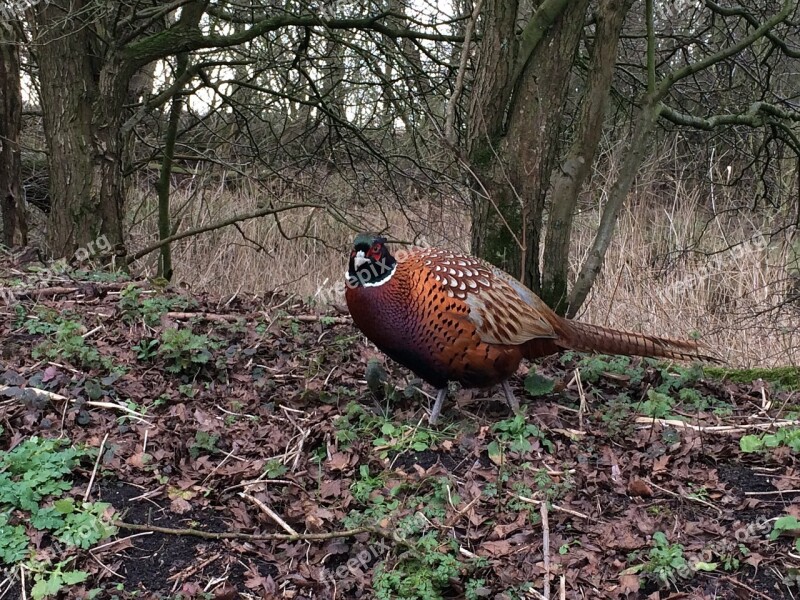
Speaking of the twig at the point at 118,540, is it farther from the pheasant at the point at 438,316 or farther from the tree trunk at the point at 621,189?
the tree trunk at the point at 621,189

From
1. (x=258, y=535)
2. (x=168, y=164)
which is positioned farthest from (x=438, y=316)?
(x=168, y=164)

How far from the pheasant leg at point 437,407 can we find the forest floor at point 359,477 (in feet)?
0.23

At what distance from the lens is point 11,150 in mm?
7129

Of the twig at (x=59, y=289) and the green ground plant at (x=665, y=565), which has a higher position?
the twig at (x=59, y=289)

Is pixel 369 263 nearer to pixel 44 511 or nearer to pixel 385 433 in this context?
pixel 385 433

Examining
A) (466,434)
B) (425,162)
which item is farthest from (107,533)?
(425,162)

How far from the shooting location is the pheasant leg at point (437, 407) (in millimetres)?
3480

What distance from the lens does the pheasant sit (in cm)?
339

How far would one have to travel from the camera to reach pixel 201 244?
9.02 metres

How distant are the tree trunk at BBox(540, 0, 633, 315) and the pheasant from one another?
118 cm

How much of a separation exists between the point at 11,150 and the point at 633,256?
618cm

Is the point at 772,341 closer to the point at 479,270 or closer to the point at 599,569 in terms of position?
the point at 479,270

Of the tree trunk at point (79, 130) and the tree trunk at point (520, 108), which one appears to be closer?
the tree trunk at point (520, 108)

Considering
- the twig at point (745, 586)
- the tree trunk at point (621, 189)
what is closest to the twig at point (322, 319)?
Answer: the tree trunk at point (621, 189)
